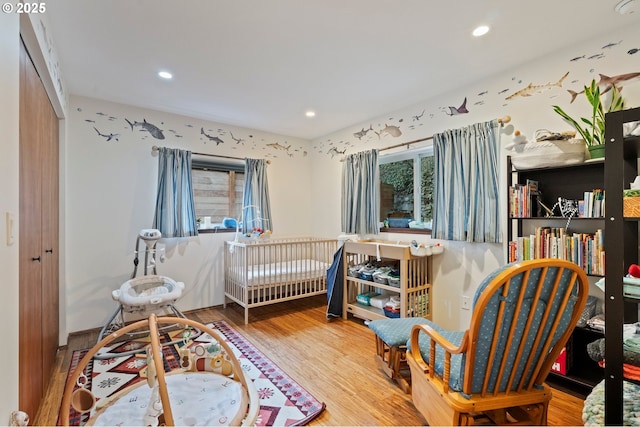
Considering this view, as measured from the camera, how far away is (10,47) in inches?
43.7

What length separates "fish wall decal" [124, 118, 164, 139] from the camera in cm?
337

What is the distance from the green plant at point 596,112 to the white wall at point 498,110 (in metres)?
0.06

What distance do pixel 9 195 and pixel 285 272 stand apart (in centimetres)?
275

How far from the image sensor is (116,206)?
10.7 feet

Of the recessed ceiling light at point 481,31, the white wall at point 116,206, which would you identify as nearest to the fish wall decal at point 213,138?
the white wall at point 116,206

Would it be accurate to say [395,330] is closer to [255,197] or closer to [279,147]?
[255,197]

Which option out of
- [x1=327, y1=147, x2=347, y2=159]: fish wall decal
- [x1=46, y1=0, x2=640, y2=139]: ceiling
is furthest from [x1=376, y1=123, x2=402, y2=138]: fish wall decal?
[x1=327, y1=147, x2=347, y2=159]: fish wall decal

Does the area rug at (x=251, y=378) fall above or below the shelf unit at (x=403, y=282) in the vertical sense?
below

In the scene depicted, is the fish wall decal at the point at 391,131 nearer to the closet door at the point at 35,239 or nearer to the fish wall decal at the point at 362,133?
the fish wall decal at the point at 362,133

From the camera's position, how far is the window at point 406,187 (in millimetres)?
3316

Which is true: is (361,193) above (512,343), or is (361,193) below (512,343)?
above

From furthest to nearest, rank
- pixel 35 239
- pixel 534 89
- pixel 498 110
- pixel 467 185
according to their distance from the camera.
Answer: pixel 467 185 < pixel 498 110 < pixel 534 89 < pixel 35 239

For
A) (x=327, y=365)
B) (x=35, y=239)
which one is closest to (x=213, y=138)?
(x=35, y=239)

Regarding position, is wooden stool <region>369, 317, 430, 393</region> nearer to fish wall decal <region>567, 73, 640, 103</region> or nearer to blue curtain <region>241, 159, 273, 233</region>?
fish wall decal <region>567, 73, 640, 103</region>
